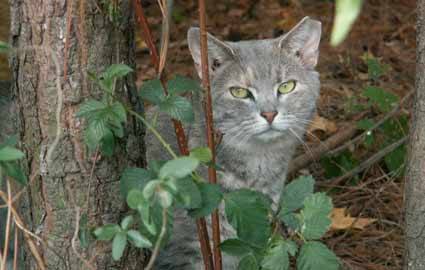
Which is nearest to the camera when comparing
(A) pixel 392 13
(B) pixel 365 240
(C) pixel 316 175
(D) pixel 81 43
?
(D) pixel 81 43

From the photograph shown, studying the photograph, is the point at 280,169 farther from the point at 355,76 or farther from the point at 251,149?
the point at 355,76

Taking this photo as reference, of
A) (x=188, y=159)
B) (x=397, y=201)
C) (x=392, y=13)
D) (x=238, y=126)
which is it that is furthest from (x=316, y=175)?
(x=188, y=159)

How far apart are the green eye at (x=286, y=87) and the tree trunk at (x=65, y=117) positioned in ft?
3.85

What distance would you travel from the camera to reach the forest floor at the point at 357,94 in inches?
179

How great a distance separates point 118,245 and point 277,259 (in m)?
0.59

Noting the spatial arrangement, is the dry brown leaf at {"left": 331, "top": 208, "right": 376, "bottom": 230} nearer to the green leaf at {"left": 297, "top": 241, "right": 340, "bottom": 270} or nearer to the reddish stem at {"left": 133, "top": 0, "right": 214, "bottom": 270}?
the reddish stem at {"left": 133, "top": 0, "right": 214, "bottom": 270}

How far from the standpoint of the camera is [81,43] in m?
2.51

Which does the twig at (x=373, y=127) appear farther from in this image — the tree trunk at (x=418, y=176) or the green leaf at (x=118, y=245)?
the green leaf at (x=118, y=245)

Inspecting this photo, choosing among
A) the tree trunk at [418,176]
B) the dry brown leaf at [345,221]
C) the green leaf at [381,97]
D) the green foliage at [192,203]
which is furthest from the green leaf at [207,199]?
the green leaf at [381,97]

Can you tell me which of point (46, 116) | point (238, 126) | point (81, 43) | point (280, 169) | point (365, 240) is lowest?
point (365, 240)

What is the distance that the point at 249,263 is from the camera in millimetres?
2578

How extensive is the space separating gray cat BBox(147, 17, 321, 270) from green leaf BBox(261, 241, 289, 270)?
3.63 ft

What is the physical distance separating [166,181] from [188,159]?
8 cm

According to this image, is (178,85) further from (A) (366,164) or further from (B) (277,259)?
(A) (366,164)
